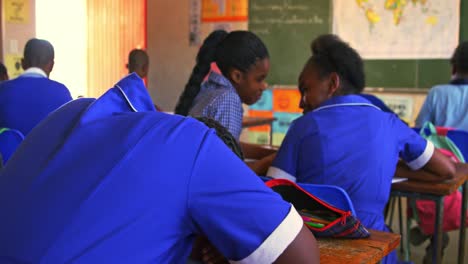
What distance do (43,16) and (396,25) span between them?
3755 millimetres

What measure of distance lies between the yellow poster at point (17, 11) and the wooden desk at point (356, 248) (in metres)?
4.53

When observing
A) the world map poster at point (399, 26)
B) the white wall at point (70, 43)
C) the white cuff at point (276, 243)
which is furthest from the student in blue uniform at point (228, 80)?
the white wall at point (70, 43)

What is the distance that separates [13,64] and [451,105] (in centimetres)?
372

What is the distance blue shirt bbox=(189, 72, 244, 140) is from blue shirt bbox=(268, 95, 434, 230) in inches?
15.5

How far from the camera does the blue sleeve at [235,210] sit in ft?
2.92

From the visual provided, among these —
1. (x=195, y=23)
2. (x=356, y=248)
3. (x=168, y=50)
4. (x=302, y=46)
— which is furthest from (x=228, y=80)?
(x=168, y=50)

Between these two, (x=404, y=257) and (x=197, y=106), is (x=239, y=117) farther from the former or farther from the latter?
(x=404, y=257)

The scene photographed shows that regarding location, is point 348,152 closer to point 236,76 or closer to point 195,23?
point 236,76

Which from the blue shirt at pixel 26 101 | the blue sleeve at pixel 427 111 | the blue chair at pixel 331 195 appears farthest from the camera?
the blue sleeve at pixel 427 111

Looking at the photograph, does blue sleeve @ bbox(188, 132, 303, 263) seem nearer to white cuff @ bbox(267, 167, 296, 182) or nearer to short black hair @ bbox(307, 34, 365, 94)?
white cuff @ bbox(267, 167, 296, 182)

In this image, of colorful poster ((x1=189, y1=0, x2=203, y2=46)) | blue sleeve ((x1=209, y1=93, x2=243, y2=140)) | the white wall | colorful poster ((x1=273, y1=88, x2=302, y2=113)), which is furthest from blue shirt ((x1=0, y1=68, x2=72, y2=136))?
the white wall

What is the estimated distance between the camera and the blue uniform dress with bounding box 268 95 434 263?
1971 millimetres

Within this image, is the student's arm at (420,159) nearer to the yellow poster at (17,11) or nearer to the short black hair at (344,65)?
the short black hair at (344,65)

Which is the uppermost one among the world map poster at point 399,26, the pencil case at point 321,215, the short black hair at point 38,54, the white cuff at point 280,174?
the world map poster at point 399,26
